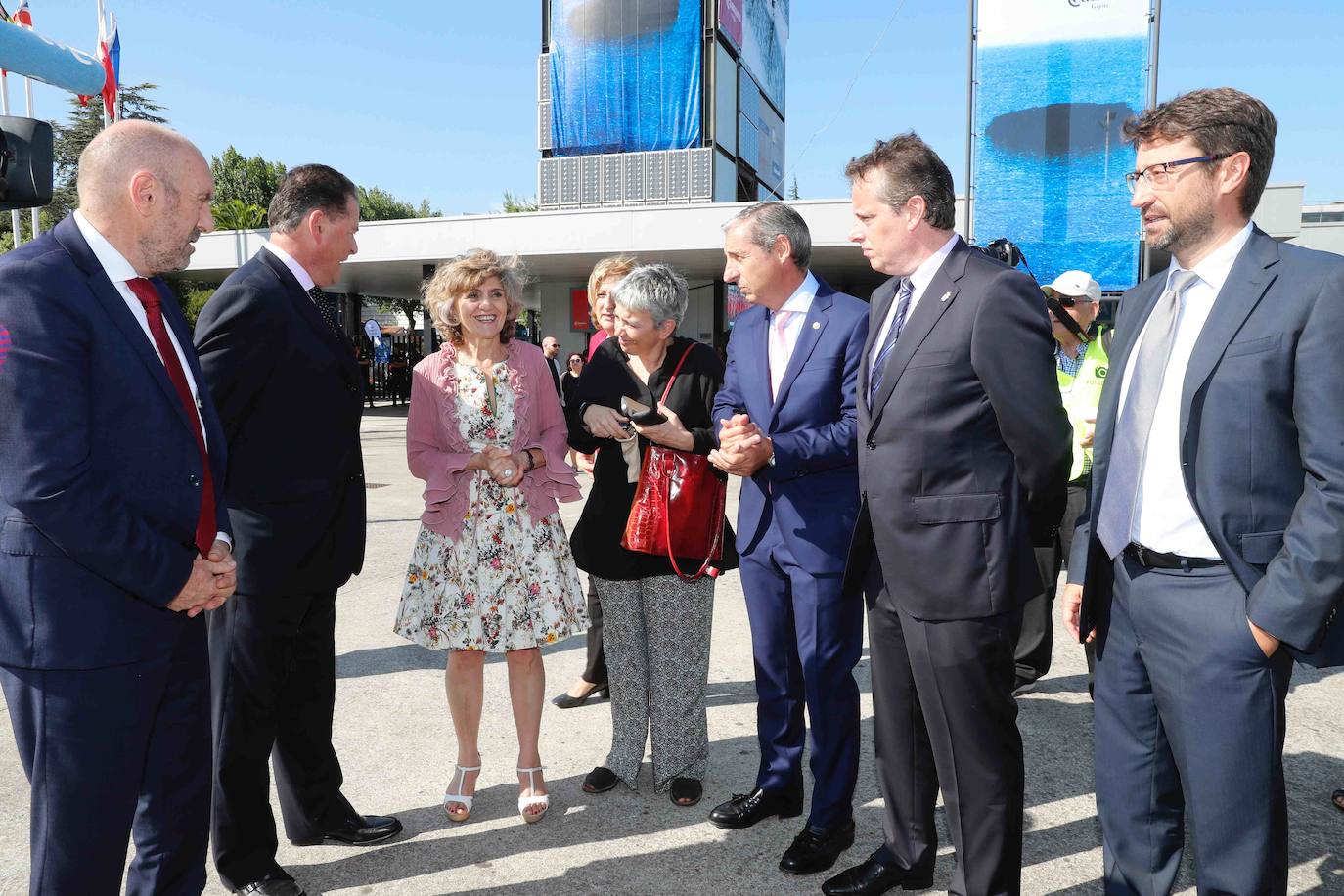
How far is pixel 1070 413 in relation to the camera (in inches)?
197

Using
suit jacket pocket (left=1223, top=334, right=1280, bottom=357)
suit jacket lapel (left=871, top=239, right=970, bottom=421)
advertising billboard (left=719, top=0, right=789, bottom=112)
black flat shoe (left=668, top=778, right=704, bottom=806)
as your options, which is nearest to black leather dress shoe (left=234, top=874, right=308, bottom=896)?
black flat shoe (left=668, top=778, right=704, bottom=806)

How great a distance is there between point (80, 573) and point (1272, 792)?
9.37 ft

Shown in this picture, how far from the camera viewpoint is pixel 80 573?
212 cm

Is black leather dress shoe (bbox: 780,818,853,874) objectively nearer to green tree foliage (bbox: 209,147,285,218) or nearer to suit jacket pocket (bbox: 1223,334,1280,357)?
suit jacket pocket (bbox: 1223,334,1280,357)

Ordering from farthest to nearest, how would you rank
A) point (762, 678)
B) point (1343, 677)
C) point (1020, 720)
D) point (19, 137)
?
point (1343, 677) → point (1020, 720) → point (762, 678) → point (19, 137)

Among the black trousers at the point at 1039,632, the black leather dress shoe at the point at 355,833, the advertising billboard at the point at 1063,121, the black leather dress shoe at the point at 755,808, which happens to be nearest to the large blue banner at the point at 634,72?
the advertising billboard at the point at 1063,121

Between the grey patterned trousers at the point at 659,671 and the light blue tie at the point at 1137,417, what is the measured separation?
5.60 feet

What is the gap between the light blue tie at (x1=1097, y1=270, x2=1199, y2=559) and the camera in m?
2.32

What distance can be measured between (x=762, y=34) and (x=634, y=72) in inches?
369

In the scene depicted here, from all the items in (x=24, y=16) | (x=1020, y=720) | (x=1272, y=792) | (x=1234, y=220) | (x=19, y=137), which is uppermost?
(x=24, y=16)

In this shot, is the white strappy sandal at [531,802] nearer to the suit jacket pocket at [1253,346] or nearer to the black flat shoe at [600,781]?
the black flat shoe at [600,781]

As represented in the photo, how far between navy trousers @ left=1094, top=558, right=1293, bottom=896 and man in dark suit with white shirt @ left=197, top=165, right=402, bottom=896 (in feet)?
8.31

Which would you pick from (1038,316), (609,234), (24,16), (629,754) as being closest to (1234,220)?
(1038,316)

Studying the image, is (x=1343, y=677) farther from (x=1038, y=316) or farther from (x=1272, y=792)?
(x=1038, y=316)
